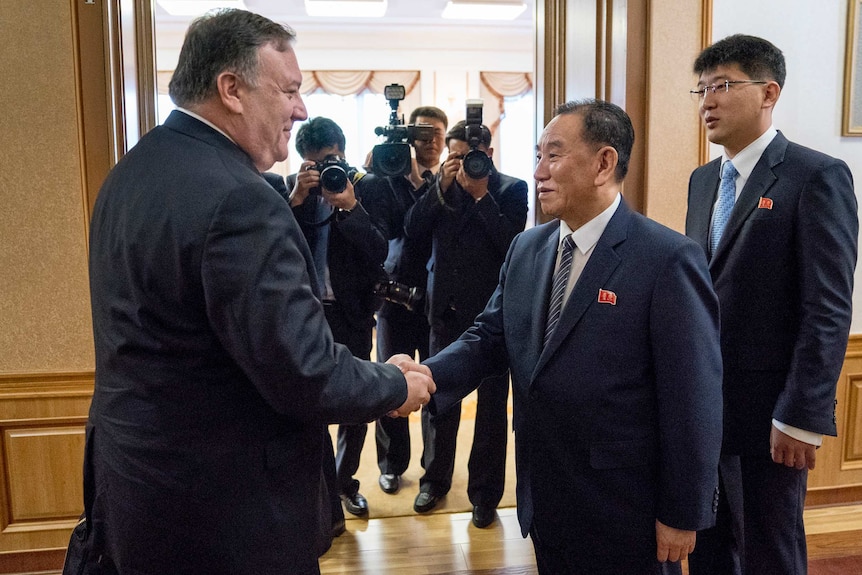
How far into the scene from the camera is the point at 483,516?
8.82ft

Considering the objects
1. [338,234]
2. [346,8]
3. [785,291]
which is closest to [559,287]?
[785,291]

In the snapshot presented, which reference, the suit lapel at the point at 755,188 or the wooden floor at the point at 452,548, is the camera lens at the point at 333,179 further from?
the wooden floor at the point at 452,548

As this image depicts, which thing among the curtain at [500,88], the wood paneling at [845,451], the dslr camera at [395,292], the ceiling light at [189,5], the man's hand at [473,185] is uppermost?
the ceiling light at [189,5]

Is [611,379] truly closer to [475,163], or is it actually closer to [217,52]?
[217,52]

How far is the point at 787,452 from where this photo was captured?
1680mm

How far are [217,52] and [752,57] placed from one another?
4.50 ft

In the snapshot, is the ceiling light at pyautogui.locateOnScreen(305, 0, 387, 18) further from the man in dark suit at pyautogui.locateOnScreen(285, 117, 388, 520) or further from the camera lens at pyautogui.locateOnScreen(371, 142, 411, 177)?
the man in dark suit at pyautogui.locateOnScreen(285, 117, 388, 520)

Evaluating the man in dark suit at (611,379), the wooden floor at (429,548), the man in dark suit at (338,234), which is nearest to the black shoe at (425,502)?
the wooden floor at (429,548)

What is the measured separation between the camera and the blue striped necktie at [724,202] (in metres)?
1.84

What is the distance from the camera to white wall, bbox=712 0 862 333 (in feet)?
8.20

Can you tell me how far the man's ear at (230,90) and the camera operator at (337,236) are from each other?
3.64ft

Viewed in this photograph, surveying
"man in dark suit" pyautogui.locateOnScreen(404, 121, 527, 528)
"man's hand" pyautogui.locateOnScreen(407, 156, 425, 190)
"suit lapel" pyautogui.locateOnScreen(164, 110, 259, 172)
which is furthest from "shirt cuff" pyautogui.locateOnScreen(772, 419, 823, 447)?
"man's hand" pyautogui.locateOnScreen(407, 156, 425, 190)

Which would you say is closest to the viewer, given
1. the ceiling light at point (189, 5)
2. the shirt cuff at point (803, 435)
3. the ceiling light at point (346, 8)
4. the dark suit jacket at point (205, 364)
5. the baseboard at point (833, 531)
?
the dark suit jacket at point (205, 364)

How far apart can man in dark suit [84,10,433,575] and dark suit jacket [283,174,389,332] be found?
115 centimetres
